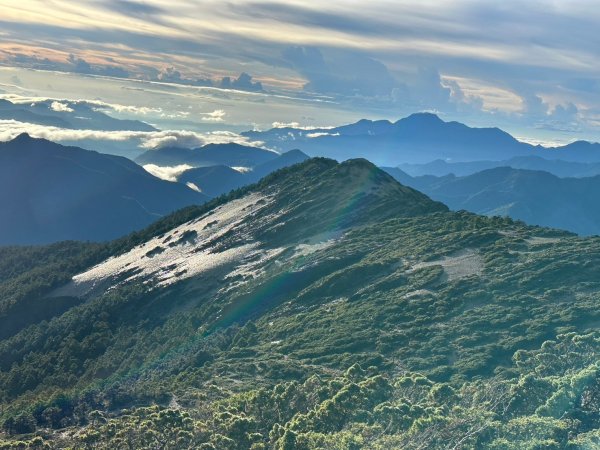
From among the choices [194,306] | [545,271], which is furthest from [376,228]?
[545,271]

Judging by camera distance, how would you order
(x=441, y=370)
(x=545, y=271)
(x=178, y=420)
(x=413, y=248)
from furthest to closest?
1. (x=413, y=248)
2. (x=545, y=271)
3. (x=441, y=370)
4. (x=178, y=420)

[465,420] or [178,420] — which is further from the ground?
[465,420]

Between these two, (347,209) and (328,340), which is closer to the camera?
(328,340)

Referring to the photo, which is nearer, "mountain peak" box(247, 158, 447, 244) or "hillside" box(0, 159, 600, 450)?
"hillside" box(0, 159, 600, 450)

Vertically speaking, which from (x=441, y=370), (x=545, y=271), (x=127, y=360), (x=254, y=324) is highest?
(x=545, y=271)

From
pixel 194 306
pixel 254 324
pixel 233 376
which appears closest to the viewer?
pixel 233 376

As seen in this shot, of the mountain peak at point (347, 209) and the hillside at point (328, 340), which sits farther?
the mountain peak at point (347, 209)

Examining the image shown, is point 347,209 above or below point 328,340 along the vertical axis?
above

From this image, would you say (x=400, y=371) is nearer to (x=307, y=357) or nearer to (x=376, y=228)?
(x=307, y=357)
